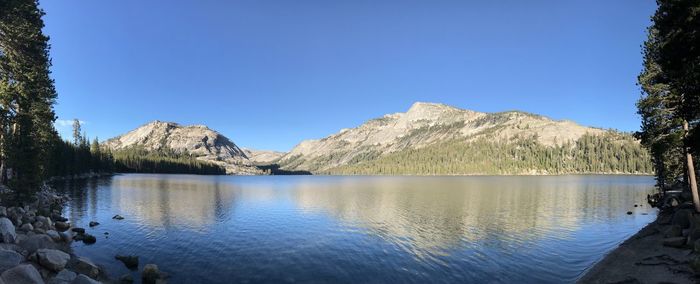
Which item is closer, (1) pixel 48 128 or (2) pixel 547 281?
(2) pixel 547 281

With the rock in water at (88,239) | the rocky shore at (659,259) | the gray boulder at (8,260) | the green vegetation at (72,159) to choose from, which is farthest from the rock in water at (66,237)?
the green vegetation at (72,159)

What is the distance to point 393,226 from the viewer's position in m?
51.8

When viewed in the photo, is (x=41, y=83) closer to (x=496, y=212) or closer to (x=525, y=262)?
(x=525, y=262)

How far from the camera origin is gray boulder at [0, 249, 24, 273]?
18672mm

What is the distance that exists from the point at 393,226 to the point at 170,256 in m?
29.6

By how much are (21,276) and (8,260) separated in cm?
256

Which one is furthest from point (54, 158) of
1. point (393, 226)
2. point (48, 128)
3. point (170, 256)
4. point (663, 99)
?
point (663, 99)

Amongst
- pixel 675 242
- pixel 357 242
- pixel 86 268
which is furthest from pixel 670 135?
pixel 86 268

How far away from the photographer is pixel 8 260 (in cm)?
1916

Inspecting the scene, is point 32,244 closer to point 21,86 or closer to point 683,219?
point 21,86

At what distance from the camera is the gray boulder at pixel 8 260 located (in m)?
18.7

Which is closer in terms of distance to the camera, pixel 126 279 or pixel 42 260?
pixel 42 260

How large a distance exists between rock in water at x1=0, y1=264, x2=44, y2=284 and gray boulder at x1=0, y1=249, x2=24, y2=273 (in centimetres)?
118

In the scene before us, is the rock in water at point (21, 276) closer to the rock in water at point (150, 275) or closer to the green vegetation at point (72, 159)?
the rock in water at point (150, 275)
